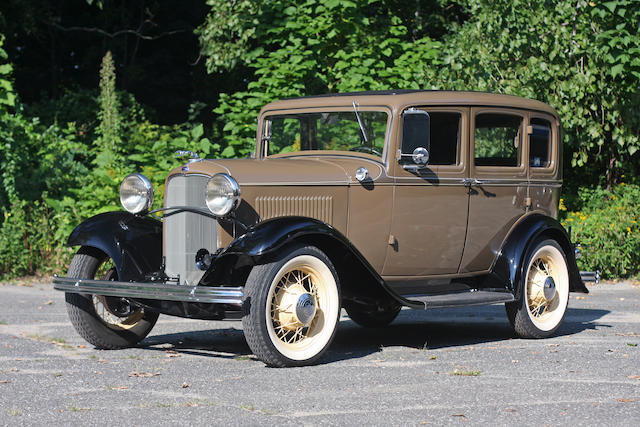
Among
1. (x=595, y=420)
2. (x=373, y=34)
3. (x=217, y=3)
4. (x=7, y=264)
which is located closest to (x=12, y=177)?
(x=7, y=264)

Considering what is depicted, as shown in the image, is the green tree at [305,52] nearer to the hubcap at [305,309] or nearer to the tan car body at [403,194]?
the tan car body at [403,194]

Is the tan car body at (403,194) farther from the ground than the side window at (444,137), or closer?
closer

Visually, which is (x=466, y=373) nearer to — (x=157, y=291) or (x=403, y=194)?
(x=403, y=194)

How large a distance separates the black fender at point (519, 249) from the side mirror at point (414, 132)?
115 cm

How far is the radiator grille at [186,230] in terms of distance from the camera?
6.96 metres

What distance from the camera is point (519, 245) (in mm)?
8070

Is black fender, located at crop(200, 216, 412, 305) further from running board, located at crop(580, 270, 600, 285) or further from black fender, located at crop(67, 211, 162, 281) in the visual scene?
running board, located at crop(580, 270, 600, 285)

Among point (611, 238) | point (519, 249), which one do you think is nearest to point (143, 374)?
point (519, 249)

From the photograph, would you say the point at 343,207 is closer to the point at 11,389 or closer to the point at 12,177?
the point at 11,389

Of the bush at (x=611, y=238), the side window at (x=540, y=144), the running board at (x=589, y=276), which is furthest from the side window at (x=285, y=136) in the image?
the bush at (x=611, y=238)

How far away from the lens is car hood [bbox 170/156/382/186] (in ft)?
22.6

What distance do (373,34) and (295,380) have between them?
9760 mm

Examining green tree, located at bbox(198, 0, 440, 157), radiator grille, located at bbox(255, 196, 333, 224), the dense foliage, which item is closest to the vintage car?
radiator grille, located at bbox(255, 196, 333, 224)

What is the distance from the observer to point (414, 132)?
296 inches
